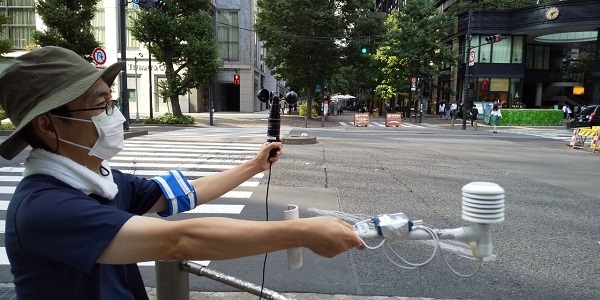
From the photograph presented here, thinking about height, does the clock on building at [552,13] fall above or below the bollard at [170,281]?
above

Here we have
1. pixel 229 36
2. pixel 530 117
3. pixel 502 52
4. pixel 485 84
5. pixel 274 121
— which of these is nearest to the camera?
pixel 274 121

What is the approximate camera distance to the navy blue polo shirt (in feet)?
4.16

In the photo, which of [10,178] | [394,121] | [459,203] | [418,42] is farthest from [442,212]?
[418,42]

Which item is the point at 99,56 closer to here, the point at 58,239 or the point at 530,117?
the point at 58,239

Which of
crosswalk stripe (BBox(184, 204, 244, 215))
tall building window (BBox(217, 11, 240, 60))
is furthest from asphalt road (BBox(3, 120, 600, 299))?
tall building window (BBox(217, 11, 240, 60))

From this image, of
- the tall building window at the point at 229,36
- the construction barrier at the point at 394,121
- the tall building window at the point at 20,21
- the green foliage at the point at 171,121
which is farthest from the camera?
the tall building window at the point at 229,36

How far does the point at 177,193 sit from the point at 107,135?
59cm

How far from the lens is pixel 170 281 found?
2.72 m

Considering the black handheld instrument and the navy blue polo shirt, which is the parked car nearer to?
the black handheld instrument

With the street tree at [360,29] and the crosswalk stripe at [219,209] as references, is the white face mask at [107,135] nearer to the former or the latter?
the crosswalk stripe at [219,209]

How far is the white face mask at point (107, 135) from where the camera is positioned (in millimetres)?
1597

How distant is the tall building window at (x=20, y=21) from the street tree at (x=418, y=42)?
32240mm

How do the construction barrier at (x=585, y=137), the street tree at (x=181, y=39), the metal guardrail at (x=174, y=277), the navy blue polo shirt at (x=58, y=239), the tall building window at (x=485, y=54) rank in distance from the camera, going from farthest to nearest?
1. the tall building window at (x=485, y=54)
2. the street tree at (x=181, y=39)
3. the construction barrier at (x=585, y=137)
4. the metal guardrail at (x=174, y=277)
5. the navy blue polo shirt at (x=58, y=239)

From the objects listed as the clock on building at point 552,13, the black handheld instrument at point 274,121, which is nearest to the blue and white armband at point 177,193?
the black handheld instrument at point 274,121
